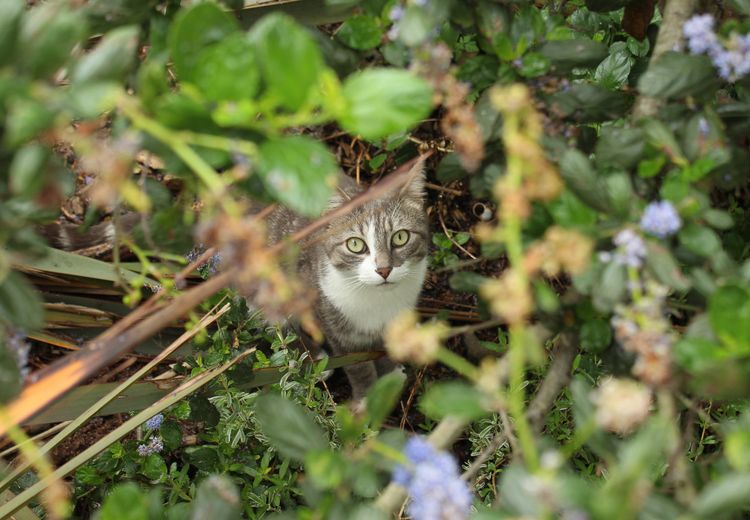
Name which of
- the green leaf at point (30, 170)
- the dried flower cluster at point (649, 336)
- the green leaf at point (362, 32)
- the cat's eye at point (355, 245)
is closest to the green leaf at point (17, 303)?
the green leaf at point (30, 170)

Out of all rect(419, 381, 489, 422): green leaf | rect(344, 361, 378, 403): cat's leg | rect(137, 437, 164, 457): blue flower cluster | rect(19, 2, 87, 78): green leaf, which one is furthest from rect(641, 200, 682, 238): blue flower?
rect(344, 361, 378, 403): cat's leg

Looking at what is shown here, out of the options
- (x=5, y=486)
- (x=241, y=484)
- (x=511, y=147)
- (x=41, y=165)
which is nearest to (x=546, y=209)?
(x=511, y=147)

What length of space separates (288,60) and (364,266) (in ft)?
5.04

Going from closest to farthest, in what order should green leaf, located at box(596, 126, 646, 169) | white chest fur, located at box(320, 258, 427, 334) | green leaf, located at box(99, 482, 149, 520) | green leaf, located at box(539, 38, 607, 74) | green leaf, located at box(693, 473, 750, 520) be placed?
green leaf, located at box(693, 473, 750, 520) < green leaf, located at box(99, 482, 149, 520) < green leaf, located at box(596, 126, 646, 169) < green leaf, located at box(539, 38, 607, 74) < white chest fur, located at box(320, 258, 427, 334)

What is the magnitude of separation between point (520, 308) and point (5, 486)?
3.94 ft

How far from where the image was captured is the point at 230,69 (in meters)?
0.67

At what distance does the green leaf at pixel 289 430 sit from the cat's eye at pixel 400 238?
138 centimetres

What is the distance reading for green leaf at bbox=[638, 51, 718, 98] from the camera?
925 mm

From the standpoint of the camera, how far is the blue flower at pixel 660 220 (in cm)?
80

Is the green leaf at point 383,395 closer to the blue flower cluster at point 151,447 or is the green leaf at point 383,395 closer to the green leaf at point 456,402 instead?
the green leaf at point 456,402

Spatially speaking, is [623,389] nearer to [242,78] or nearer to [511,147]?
[511,147]

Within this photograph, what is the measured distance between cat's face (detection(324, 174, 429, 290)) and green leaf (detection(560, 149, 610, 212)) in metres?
1.32

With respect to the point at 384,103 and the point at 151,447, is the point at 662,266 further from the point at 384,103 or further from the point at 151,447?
the point at 151,447

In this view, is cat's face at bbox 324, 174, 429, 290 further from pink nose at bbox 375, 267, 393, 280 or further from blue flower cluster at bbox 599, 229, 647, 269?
blue flower cluster at bbox 599, 229, 647, 269
